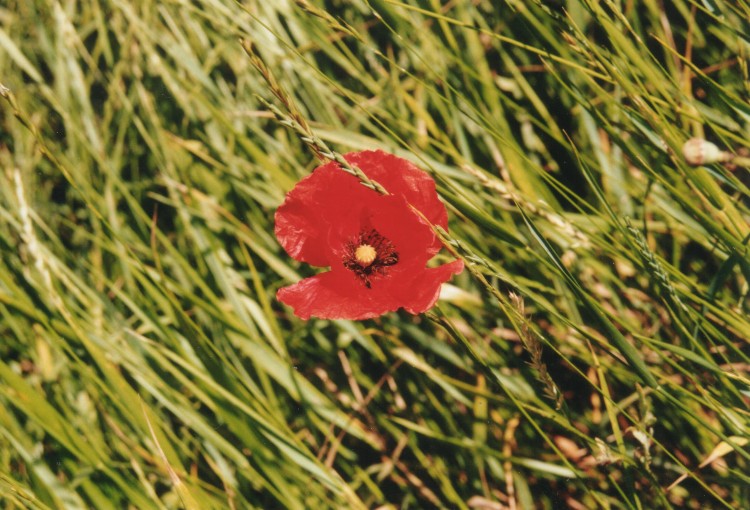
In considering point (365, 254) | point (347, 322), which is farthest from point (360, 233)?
point (347, 322)

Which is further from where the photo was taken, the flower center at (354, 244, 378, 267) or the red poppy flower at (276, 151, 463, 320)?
the flower center at (354, 244, 378, 267)

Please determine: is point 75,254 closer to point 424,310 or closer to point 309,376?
point 309,376

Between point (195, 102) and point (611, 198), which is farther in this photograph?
point (195, 102)

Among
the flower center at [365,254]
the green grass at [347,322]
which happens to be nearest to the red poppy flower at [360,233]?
the flower center at [365,254]

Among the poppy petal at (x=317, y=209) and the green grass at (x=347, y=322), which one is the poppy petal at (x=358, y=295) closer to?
the poppy petal at (x=317, y=209)

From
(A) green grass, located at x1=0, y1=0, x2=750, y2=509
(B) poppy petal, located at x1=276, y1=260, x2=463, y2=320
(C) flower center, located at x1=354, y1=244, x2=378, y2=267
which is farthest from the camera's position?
(A) green grass, located at x1=0, y1=0, x2=750, y2=509

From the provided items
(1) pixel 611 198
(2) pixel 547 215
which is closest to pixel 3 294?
(2) pixel 547 215

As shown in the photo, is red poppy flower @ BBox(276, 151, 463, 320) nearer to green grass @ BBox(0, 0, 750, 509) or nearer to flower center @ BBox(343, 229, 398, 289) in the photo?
flower center @ BBox(343, 229, 398, 289)

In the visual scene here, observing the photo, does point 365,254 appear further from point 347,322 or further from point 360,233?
point 347,322

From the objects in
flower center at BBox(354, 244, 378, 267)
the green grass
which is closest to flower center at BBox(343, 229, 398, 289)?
flower center at BBox(354, 244, 378, 267)
